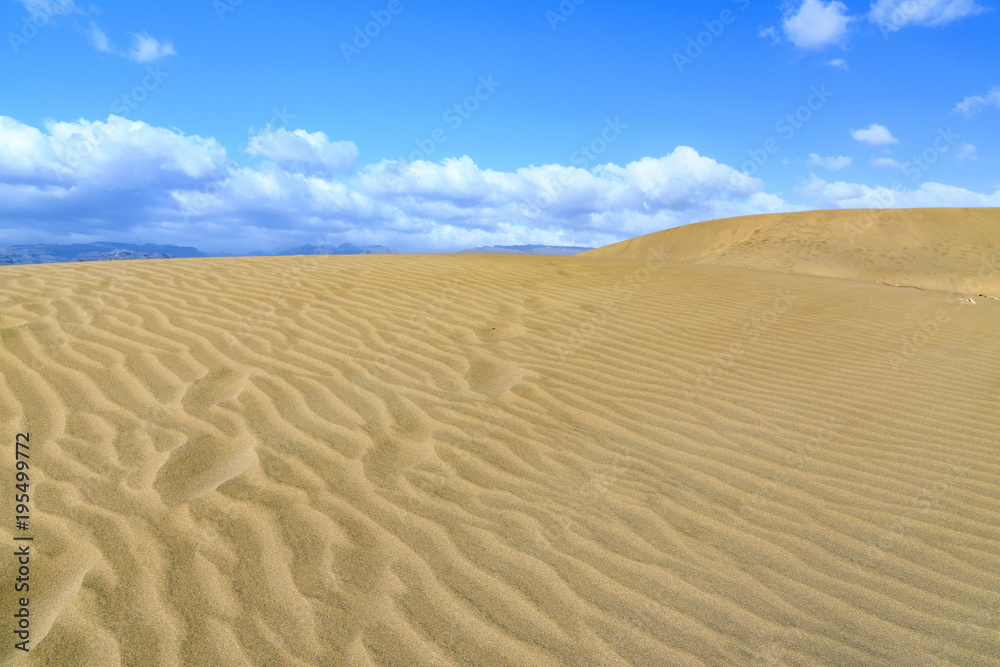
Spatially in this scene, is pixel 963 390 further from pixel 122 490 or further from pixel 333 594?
pixel 122 490

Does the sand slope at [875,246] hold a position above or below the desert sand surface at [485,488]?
above

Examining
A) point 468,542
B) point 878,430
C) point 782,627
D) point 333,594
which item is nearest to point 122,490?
point 333,594

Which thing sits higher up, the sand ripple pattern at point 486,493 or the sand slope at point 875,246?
the sand slope at point 875,246

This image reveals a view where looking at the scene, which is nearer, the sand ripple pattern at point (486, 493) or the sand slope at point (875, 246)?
the sand ripple pattern at point (486, 493)

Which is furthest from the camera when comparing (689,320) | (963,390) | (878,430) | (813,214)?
(813,214)

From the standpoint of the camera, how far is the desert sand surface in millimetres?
1821

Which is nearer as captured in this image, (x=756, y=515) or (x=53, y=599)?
(x=53, y=599)

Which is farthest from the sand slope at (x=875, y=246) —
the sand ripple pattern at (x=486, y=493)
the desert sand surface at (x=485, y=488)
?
the sand ripple pattern at (x=486, y=493)

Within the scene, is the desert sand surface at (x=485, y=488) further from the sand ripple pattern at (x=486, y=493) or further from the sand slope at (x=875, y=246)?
the sand slope at (x=875, y=246)

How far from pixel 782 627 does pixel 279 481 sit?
6.87 ft

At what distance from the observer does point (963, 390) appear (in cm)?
421

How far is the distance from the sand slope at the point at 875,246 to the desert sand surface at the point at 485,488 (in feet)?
63.6

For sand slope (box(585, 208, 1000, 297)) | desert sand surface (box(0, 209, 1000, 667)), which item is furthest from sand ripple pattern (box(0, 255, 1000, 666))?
sand slope (box(585, 208, 1000, 297))

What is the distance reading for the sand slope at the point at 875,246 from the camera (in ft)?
71.1
